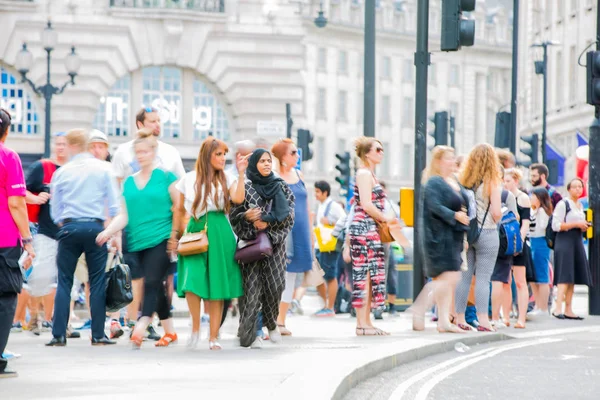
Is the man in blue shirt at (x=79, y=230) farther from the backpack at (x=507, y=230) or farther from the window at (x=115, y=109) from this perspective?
the window at (x=115, y=109)

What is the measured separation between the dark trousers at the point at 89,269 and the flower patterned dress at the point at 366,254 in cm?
260

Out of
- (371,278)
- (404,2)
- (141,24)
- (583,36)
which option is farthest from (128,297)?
(404,2)

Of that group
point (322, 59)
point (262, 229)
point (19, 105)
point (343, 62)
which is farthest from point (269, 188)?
point (343, 62)

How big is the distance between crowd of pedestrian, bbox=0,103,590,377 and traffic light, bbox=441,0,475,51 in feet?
4.61

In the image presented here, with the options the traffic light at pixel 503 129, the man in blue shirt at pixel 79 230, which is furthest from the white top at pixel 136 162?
the traffic light at pixel 503 129

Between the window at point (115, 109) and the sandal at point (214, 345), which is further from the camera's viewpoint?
the window at point (115, 109)

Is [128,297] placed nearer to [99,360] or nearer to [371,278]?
[99,360]

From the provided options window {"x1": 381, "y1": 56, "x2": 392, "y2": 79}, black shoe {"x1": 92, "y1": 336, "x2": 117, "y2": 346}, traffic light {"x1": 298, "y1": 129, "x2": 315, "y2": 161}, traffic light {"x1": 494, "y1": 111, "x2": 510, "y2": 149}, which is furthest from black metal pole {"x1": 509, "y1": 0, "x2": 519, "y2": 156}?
window {"x1": 381, "y1": 56, "x2": 392, "y2": 79}

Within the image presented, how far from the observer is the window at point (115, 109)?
184ft

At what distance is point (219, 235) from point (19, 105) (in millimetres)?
41491

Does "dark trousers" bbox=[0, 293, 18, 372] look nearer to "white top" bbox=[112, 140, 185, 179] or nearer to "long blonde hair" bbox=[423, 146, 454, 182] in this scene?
"white top" bbox=[112, 140, 185, 179]

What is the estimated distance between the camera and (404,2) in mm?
86688

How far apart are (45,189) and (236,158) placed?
2.20 metres

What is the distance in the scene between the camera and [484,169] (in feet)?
51.0
